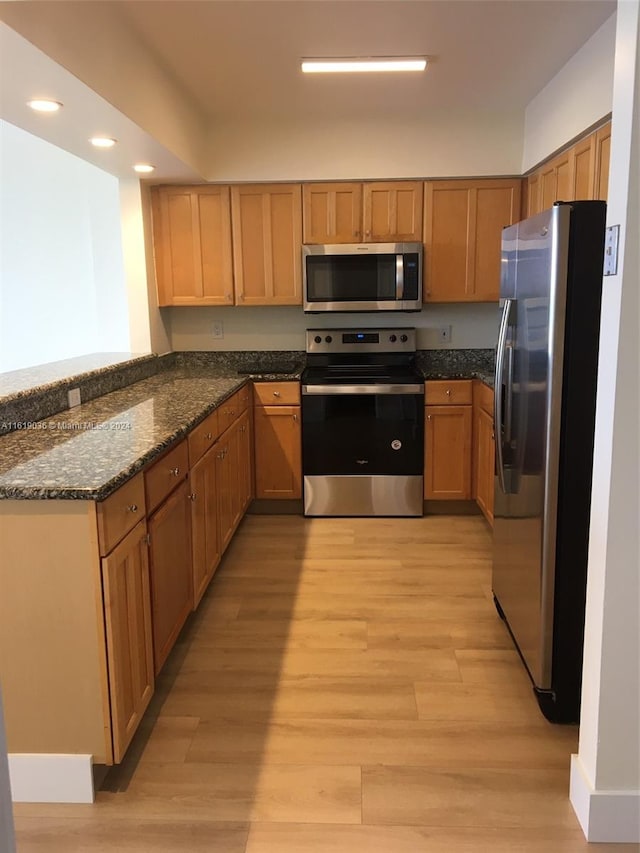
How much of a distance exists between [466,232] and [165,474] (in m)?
2.83

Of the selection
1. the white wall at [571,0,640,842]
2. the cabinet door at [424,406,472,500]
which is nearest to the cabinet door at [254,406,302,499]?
the cabinet door at [424,406,472,500]

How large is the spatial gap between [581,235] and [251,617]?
2.05m

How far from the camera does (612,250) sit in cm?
161

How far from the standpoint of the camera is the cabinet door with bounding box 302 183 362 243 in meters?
4.32

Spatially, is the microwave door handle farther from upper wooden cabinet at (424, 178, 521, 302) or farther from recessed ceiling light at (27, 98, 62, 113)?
recessed ceiling light at (27, 98, 62, 113)

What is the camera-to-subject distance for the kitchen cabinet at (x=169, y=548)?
7.41 ft

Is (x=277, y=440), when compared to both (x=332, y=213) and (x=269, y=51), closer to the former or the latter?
(x=332, y=213)

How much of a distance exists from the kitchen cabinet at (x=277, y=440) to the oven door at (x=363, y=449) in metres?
0.06

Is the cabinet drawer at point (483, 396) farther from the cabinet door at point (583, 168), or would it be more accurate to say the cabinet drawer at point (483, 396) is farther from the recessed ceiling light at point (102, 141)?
the recessed ceiling light at point (102, 141)

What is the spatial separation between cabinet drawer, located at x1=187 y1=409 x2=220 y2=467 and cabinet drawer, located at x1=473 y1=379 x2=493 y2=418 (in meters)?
1.56

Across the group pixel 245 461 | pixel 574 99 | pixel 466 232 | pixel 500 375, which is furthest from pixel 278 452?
pixel 574 99

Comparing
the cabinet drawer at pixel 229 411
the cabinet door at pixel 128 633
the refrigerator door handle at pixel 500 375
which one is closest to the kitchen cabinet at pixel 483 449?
the refrigerator door handle at pixel 500 375

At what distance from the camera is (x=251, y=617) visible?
3.01 metres

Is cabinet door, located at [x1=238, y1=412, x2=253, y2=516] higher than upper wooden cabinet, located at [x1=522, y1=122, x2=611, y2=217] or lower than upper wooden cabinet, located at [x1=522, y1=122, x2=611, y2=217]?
lower
